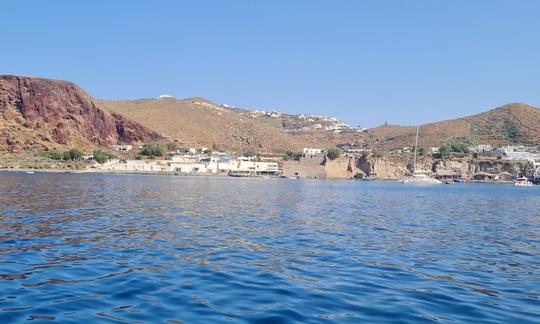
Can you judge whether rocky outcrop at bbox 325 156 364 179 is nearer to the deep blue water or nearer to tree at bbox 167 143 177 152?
tree at bbox 167 143 177 152

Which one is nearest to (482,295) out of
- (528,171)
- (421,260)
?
(421,260)

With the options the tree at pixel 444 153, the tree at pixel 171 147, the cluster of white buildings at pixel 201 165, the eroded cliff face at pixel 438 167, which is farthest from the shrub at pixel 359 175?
the tree at pixel 171 147

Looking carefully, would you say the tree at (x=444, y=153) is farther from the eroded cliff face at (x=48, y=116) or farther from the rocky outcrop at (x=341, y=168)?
the eroded cliff face at (x=48, y=116)

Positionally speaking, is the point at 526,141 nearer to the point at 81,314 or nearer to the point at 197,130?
the point at 197,130

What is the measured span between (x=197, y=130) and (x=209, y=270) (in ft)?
606

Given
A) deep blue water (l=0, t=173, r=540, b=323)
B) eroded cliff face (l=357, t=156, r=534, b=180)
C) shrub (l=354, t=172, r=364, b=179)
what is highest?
eroded cliff face (l=357, t=156, r=534, b=180)

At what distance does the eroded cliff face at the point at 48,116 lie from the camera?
136375mm

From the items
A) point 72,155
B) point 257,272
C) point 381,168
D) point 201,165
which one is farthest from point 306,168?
point 257,272

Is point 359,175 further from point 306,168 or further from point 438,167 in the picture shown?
point 438,167

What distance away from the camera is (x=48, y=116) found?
471ft

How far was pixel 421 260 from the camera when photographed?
14.5 meters

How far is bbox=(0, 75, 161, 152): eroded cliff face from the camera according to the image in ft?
447

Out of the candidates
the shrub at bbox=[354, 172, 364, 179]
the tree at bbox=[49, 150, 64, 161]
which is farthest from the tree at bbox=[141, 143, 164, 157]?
the shrub at bbox=[354, 172, 364, 179]

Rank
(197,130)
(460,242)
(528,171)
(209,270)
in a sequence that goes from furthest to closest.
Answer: (197,130) < (528,171) < (460,242) < (209,270)
